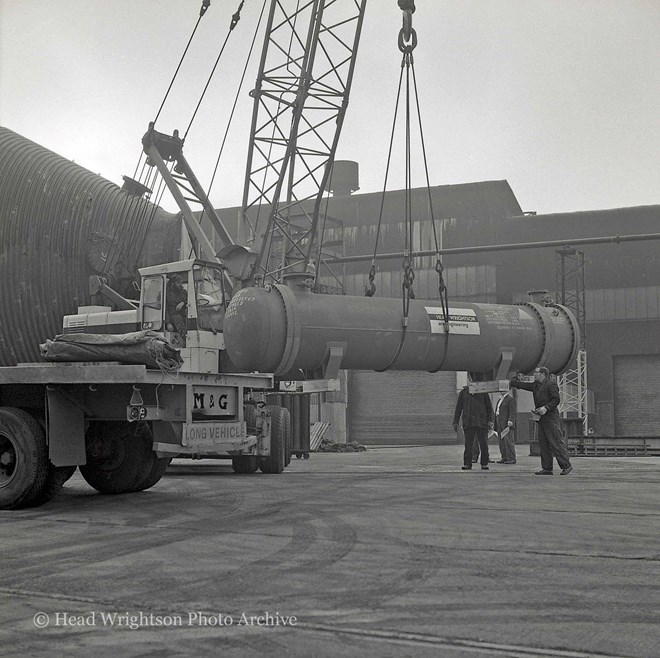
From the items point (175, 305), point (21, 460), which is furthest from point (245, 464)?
point (21, 460)

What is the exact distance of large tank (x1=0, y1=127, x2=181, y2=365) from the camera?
40.5ft

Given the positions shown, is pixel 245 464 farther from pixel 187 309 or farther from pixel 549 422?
pixel 549 422

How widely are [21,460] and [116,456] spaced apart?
62.5 inches

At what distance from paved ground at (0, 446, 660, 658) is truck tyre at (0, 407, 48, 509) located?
1.08 feet

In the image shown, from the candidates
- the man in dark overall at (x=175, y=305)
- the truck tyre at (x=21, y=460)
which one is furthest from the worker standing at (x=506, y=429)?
the truck tyre at (x=21, y=460)

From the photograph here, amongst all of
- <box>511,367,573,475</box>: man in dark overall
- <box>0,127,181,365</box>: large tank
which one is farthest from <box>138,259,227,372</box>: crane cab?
<box>511,367,573,475</box>: man in dark overall

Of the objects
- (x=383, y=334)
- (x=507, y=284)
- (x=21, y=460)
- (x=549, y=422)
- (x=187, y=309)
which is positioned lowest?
(x=21, y=460)

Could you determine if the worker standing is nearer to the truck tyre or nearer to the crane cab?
the crane cab

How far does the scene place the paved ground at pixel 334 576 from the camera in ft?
12.2

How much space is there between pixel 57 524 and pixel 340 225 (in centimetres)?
2723

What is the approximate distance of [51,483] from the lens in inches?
333

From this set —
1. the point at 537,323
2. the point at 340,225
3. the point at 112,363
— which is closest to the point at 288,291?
the point at 112,363

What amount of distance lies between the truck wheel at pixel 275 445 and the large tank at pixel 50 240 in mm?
2995

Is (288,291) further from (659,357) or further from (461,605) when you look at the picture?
(659,357)
